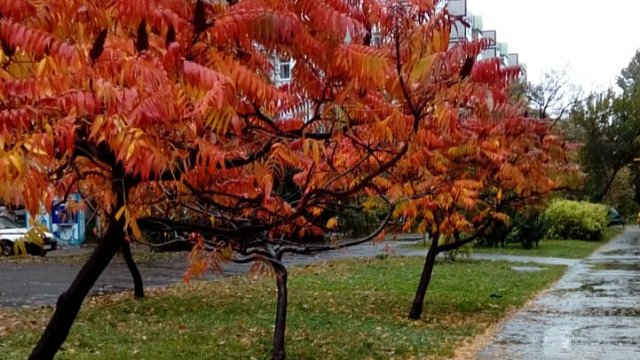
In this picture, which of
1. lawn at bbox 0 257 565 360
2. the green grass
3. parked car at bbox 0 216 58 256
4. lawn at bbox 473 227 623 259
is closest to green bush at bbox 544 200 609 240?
the green grass

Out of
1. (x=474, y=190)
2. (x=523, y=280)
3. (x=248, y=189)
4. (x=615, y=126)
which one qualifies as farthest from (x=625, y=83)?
(x=248, y=189)

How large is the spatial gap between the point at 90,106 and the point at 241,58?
3.97ft

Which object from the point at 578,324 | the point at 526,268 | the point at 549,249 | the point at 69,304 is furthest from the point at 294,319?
the point at 549,249

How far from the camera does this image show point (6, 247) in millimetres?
25844

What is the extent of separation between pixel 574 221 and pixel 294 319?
29.8 m

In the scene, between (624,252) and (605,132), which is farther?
(605,132)

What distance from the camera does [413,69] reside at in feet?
12.3

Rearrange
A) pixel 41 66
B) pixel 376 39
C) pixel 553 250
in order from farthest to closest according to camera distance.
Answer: pixel 553 250 → pixel 376 39 → pixel 41 66

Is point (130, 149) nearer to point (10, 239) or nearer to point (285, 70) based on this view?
point (285, 70)

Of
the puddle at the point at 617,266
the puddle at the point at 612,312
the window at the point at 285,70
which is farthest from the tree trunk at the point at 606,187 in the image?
the window at the point at 285,70

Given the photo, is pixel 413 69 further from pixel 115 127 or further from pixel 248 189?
pixel 248 189

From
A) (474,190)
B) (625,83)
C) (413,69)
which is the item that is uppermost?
(625,83)

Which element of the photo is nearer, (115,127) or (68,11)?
(115,127)

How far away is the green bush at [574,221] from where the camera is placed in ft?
124
